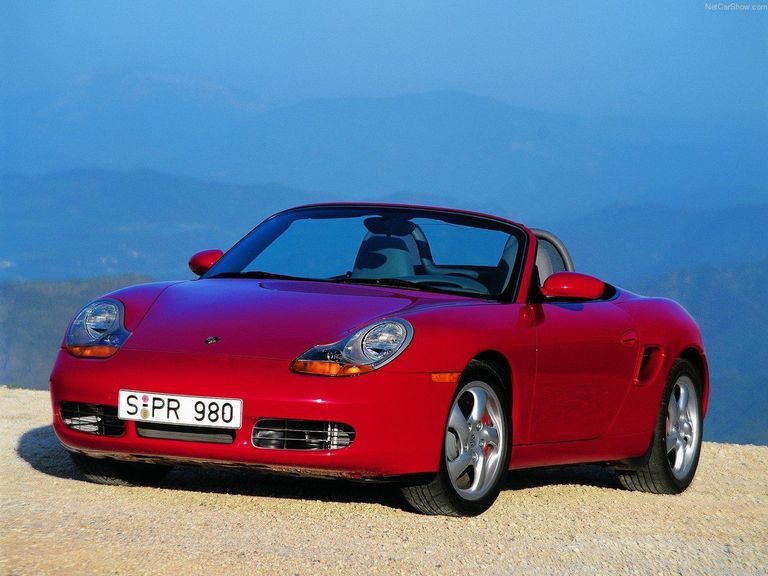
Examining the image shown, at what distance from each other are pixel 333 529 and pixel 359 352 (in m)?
0.69

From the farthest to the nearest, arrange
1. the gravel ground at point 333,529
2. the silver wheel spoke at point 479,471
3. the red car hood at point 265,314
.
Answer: the silver wheel spoke at point 479,471 < the red car hood at point 265,314 < the gravel ground at point 333,529

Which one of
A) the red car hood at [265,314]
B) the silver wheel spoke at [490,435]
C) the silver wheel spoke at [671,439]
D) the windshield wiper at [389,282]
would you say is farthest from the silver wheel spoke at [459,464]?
the silver wheel spoke at [671,439]

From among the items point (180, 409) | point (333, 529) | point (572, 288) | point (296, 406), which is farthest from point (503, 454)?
point (180, 409)

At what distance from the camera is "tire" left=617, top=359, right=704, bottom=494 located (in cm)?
762

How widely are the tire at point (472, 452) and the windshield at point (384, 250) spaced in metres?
0.68

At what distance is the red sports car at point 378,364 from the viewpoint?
218 inches

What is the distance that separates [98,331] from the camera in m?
6.03

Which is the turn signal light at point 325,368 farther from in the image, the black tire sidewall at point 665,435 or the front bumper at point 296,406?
the black tire sidewall at point 665,435

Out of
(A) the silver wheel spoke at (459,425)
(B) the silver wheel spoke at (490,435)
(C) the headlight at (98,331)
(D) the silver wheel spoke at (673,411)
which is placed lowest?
(D) the silver wheel spoke at (673,411)

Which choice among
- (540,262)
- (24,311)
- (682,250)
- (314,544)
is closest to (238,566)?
(314,544)

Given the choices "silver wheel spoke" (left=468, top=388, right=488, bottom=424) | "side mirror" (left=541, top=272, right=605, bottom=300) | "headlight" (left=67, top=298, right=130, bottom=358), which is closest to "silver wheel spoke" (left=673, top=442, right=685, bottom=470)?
"side mirror" (left=541, top=272, right=605, bottom=300)

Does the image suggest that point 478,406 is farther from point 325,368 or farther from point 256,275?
point 256,275

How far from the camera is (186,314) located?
6.07 m

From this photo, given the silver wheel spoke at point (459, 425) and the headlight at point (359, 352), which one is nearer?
the headlight at point (359, 352)
